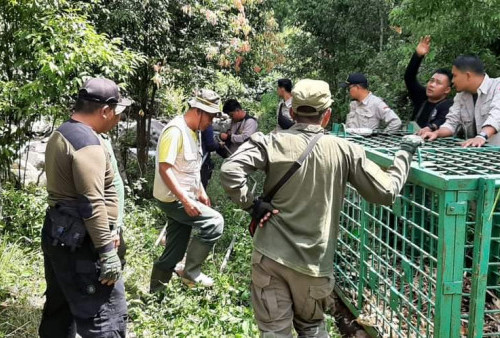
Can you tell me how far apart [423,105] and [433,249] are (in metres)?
2.67

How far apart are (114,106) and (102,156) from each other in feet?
1.16

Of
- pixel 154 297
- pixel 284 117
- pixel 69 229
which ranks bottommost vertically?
pixel 154 297

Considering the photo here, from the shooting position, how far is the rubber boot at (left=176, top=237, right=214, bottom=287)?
4191 mm

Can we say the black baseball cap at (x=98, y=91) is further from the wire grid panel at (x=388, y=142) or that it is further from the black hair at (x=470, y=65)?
the black hair at (x=470, y=65)

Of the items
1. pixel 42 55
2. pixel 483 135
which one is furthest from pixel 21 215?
pixel 483 135

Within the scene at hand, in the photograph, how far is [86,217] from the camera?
8.70 ft

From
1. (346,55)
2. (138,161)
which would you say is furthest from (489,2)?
(346,55)

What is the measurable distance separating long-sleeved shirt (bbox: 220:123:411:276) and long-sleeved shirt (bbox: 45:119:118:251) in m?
0.70

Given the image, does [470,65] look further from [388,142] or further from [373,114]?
[373,114]

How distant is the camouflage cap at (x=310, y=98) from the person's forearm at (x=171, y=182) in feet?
4.89

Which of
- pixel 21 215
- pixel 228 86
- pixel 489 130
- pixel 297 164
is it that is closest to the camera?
pixel 297 164

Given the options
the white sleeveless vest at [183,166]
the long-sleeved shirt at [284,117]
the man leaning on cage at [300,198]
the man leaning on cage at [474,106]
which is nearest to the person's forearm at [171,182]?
the white sleeveless vest at [183,166]

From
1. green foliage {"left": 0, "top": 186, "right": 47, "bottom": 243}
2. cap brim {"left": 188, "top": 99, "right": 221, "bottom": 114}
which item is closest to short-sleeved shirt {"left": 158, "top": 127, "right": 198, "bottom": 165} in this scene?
cap brim {"left": 188, "top": 99, "right": 221, "bottom": 114}

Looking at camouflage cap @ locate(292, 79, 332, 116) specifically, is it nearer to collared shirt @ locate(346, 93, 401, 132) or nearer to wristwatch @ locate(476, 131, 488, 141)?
wristwatch @ locate(476, 131, 488, 141)
